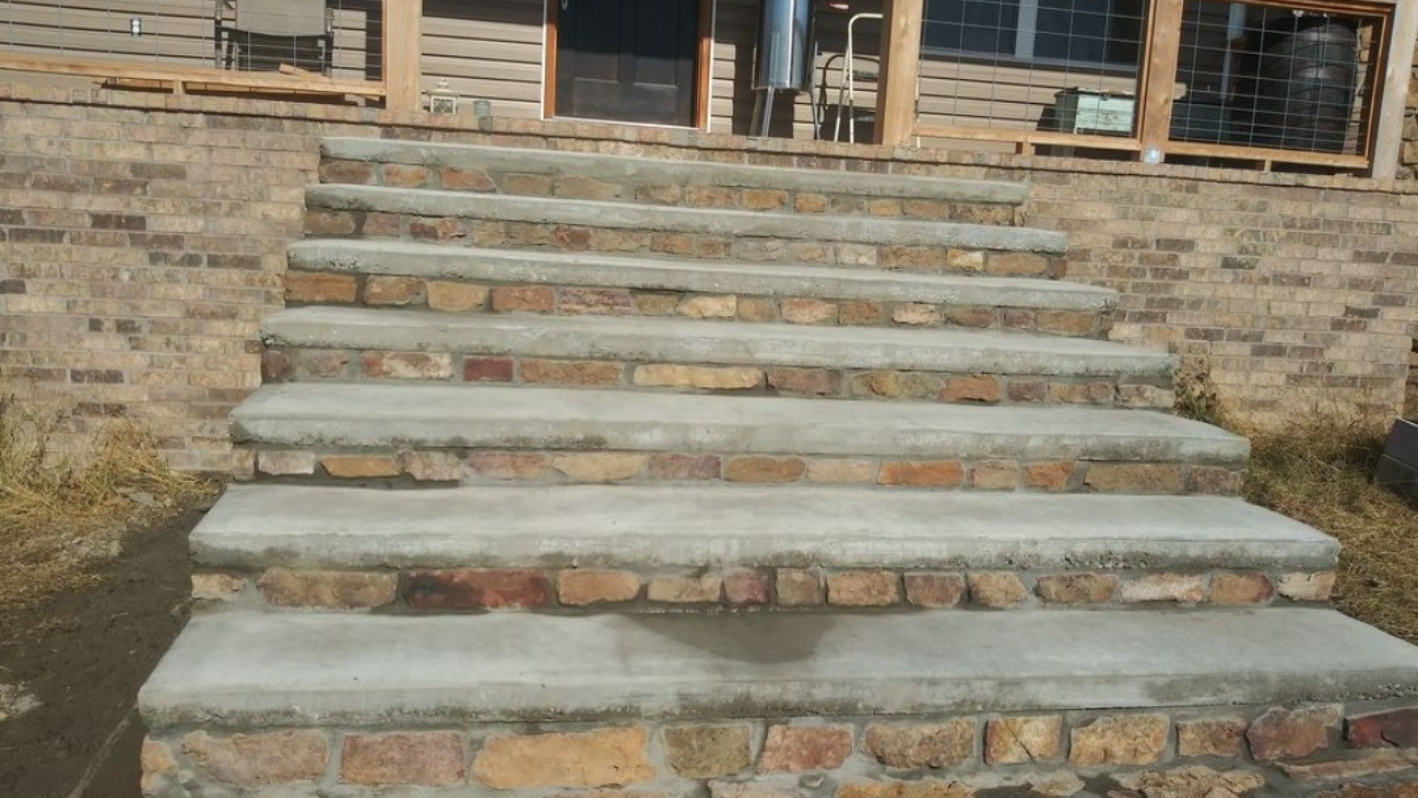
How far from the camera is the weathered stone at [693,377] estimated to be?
3006mm

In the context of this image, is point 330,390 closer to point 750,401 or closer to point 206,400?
point 750,401

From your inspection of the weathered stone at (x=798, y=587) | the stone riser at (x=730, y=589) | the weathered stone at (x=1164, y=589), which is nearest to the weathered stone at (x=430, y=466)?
the stone riser at (x=730, y=589)

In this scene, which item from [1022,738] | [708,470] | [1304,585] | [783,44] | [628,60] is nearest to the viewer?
[1022,738]

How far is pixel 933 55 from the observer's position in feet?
24.9

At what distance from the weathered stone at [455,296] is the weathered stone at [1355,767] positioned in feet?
7.92

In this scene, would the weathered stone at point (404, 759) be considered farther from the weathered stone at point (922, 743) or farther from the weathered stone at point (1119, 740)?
the weathered stone at point (1119, 740)

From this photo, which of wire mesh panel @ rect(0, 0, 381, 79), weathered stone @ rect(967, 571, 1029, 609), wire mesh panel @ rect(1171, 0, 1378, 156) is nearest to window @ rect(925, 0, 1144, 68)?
wire mesh panel @ rect(1171, 0, 1378, 156)

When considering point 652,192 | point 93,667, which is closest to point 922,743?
point 93,667

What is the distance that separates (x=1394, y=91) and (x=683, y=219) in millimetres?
4186

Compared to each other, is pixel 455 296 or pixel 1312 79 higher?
pixel 1312 79

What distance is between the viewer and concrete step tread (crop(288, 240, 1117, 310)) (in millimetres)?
3150

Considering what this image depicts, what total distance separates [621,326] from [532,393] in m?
0.39

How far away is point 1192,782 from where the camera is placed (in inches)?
85.9

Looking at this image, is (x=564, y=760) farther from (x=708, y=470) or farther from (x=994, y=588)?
(x=994, y=588)
